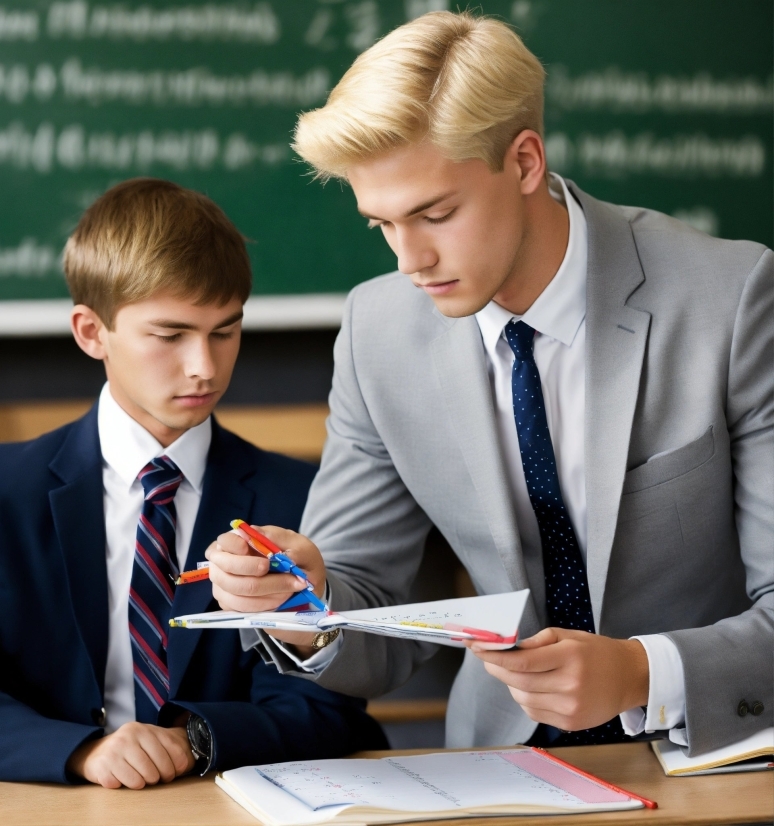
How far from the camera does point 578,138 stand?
90.9 inches

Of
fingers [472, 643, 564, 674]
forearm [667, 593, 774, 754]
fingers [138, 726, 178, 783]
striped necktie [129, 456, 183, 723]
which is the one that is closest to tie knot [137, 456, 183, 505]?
striped necktie [129, 456, 183, 723]

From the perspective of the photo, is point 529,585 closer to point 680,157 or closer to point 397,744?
point 397,744

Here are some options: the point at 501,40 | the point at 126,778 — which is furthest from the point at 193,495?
the point at 501,40

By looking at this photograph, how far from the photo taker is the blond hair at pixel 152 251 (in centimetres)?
140

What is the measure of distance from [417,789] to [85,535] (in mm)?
614

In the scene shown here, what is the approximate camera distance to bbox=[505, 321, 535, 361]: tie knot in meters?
1.36

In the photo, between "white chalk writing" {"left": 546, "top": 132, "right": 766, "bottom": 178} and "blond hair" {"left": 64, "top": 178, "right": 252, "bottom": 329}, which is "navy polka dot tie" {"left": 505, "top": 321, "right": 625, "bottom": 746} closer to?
"blond hair" {"left": 64, "top": 178, "right": 252, "bottom": 329}

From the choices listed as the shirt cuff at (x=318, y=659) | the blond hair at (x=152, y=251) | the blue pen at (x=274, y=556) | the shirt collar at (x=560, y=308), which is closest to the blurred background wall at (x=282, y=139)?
the blond hair at (x=152, y=251)

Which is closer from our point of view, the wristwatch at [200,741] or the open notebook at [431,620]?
the open notebook at [431,620]

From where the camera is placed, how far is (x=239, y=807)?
3.26 feet

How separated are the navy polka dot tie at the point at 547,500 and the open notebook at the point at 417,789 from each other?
0.24m

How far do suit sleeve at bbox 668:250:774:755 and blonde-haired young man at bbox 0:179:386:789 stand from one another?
0.44 m

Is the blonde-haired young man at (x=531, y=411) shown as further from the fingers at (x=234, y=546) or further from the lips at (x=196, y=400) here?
the lips at (x=196, y=400)

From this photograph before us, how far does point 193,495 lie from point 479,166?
619 millimetres
